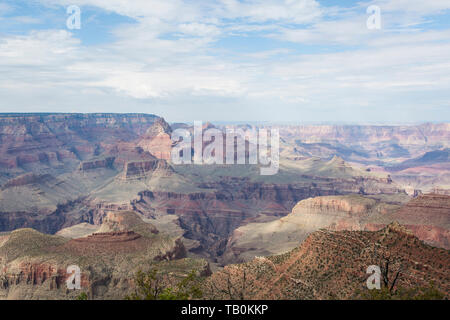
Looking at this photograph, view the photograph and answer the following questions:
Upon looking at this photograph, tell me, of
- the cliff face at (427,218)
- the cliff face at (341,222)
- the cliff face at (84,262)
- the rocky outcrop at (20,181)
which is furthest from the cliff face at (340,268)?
the rocky outcrop at (20,181)

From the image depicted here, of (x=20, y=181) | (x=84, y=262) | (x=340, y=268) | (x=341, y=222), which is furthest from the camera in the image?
(x=20, y=181)

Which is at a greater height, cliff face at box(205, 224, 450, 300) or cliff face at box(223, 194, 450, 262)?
cliff face at box(205, 224, 450, 300)

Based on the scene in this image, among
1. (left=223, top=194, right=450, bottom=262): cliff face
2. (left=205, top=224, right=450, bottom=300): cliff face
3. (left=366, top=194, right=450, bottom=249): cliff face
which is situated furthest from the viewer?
(left=223, top=194, right=450, bottom=262): cliff face

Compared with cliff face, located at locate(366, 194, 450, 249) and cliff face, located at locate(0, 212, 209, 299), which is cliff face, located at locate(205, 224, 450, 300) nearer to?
cliff face, located at locate(0, 212, 209, 299)

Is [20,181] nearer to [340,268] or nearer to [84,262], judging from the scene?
[84,262]

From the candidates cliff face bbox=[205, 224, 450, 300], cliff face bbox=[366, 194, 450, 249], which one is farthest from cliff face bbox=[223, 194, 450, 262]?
cliff face bbox=[205, 224, 450, 300]

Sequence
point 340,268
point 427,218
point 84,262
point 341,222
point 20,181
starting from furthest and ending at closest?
point 20,181, point 341,222, point 427,218, point 84,262, point 340,268

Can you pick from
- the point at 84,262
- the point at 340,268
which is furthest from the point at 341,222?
the point at 340,268

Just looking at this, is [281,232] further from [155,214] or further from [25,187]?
[25,187]

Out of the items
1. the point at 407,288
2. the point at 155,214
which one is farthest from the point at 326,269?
the point at 155,214

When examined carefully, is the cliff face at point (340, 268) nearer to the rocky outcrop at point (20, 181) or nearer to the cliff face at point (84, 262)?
the cliff face at point (84, 262)

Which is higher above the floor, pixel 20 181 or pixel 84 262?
pixel 20 181
